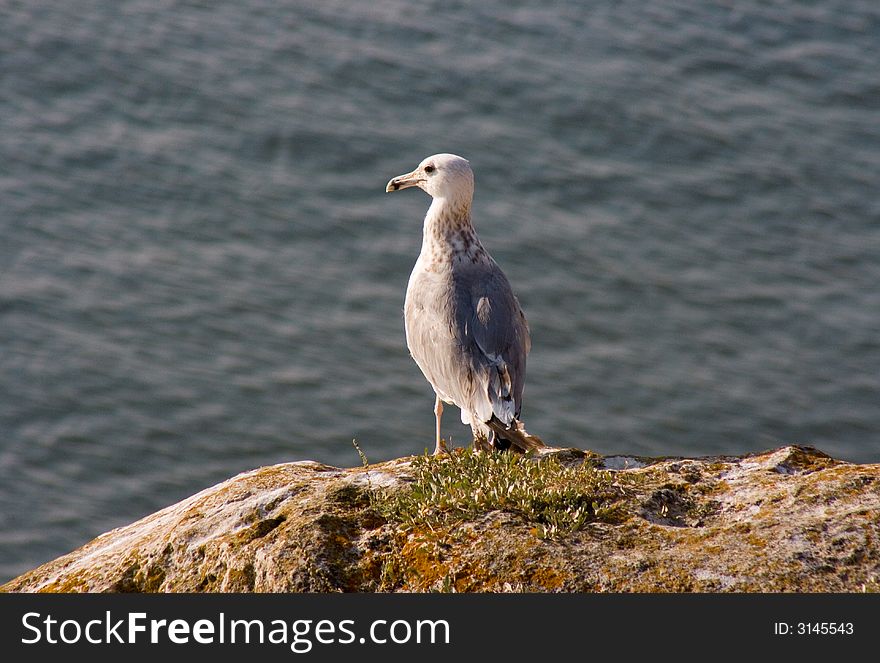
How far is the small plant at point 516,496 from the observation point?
5559 mm

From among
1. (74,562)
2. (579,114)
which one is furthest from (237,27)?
(74,562)

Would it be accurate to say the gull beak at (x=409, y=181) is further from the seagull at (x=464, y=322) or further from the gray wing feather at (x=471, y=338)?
the gray wing feather at (x=471, y=338)

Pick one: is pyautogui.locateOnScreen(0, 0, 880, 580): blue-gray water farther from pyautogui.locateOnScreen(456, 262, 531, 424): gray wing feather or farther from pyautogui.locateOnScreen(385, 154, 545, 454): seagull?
pyautogui.locateOnScreen(456, 262, 531, 424): gray wing feather

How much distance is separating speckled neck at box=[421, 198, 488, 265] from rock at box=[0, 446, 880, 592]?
7.10ft

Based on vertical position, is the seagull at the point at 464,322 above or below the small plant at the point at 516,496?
above

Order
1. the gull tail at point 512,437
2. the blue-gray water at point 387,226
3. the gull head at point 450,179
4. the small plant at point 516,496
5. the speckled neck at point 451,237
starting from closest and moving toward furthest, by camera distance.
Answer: the small plant at point 516,496, the gull tail at point 512,437, the speckled neck at point 451,237, the gull head at point 450,179, the blue-gray water at point 387,226

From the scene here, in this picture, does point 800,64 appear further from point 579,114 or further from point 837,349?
point 837,349

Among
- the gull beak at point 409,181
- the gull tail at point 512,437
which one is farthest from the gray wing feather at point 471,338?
the gull beak at point 409,181

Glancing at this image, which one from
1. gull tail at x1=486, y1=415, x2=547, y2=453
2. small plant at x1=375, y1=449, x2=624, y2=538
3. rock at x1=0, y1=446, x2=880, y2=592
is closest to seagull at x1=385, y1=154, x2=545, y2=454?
gull tail at x1=486, y1=415, x2=547, y2=453

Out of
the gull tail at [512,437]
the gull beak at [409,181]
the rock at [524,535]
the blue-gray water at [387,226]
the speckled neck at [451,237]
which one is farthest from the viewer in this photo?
the blue-gray water at [387,226]

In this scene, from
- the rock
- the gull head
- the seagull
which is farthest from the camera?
the gull head

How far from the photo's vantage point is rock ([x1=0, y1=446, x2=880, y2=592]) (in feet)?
16.9

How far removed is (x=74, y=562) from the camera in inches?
253

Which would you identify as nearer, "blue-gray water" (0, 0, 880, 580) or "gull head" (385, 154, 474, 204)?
"gull head" (385, 154, 474, 204)
